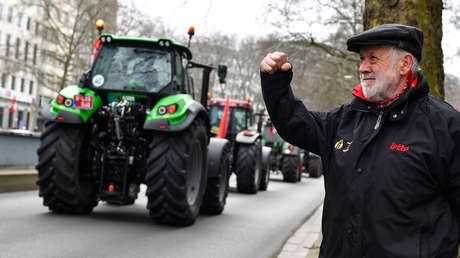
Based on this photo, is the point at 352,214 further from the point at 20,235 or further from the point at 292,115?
the point at 20,235

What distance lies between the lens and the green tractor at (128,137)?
750 centimetres

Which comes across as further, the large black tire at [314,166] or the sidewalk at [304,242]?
the large black tire at [314,166]

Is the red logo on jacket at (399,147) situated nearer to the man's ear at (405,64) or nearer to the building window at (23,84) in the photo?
the man's ear at (405,64)

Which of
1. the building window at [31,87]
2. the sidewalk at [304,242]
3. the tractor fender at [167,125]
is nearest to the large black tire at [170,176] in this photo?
the tractor fender at [167,125]

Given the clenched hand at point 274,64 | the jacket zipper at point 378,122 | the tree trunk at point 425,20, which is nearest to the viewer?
the jacket zipper at point 378,122

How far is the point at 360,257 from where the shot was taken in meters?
2.65

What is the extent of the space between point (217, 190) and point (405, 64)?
6.71 m

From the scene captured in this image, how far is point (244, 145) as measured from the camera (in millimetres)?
14328

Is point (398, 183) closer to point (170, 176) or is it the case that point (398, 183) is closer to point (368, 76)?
point (368, 76)

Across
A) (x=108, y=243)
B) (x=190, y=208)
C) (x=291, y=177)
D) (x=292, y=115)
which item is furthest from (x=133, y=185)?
(x=291, y=177)

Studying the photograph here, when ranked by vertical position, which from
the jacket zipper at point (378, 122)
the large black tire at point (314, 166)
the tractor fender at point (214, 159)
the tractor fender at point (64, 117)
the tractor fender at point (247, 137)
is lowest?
the large black tire at point (314, 166)

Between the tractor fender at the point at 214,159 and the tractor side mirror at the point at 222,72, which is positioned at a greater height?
the tractor side mirror at the point at 222,72

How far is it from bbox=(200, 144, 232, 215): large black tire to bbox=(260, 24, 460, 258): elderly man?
6.46 meters

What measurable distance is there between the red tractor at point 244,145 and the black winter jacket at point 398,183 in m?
10.4
